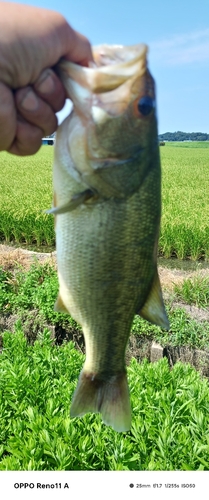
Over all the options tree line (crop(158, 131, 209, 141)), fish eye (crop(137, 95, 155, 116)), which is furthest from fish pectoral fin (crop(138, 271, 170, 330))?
tree line (crop(158, 131, 209, 141))

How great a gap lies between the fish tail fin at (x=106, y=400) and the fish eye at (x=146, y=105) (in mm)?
836

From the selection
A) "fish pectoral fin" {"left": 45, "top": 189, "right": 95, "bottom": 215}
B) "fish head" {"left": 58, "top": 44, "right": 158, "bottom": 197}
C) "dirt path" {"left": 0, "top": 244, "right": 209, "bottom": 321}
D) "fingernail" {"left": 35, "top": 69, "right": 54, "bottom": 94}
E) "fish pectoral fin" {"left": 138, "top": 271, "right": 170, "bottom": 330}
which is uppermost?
"fingernail" {"left": 35, "top": 69, "right": 54, "bottom": 94}

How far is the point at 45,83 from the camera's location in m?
1.56

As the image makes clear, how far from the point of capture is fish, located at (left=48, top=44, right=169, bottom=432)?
134cm

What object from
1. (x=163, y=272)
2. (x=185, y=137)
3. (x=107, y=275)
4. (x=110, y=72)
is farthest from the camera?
(x=185, y=137)

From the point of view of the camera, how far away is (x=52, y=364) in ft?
14.5

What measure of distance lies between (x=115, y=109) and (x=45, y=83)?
13.2 inches

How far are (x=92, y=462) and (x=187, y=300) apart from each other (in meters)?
3.16

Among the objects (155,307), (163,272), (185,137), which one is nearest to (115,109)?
(155,307)

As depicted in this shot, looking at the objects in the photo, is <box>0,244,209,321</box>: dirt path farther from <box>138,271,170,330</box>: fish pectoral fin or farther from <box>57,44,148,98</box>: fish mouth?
<box>57,44,148,98</box>: fish mouth

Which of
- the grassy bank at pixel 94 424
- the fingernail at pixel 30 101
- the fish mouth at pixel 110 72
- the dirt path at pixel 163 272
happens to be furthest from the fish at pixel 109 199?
the dirt path at pixel 163 272

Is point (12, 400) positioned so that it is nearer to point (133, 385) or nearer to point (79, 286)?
point (133, 385)

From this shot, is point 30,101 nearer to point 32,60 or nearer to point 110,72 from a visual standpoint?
point 32,60

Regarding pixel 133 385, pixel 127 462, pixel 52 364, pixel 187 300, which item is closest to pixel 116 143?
pixel 127 462
